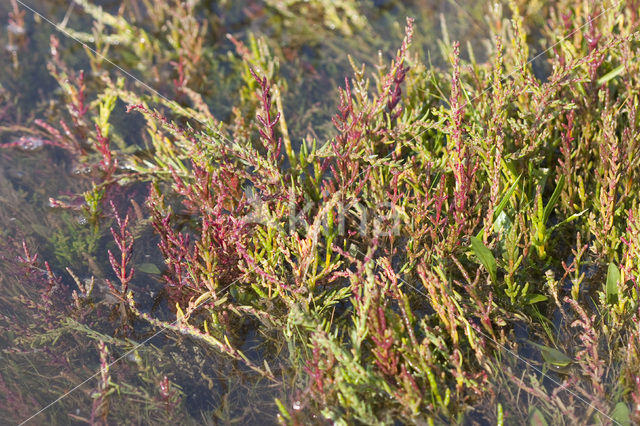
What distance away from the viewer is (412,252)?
10.2ft

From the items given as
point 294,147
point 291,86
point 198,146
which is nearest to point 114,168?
point 198,146

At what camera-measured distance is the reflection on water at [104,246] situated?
2.79m

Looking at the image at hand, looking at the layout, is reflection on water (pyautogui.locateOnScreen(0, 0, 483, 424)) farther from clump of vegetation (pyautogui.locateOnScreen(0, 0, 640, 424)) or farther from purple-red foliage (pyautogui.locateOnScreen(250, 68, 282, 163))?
purple-red foliage (pyautogui.locateOnScreen(250, 68, 282, 163))

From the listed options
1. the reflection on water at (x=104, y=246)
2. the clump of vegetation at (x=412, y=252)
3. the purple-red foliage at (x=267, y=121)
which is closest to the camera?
the clump of vegetation at (x=412, y=252)

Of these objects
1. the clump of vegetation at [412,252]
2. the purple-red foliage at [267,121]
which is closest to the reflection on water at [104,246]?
the clump of vegetation at [412,252]

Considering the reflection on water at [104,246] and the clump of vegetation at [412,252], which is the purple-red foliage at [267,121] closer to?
the clump of vegetation at [412,252]

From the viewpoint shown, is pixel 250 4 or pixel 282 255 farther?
pixel 250 4

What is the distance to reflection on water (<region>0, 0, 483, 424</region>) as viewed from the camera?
9.14ft

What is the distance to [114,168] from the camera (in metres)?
3.73

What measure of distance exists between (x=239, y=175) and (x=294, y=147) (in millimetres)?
947

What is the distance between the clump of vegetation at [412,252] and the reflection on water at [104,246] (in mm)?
38

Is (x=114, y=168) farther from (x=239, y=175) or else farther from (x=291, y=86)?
(x=291, y=86)

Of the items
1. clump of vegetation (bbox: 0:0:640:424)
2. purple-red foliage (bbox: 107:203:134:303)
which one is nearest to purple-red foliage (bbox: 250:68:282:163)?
clump of vegetation (bbox: 0:0:640:424)

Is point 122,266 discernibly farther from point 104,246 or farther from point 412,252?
point 412,252
